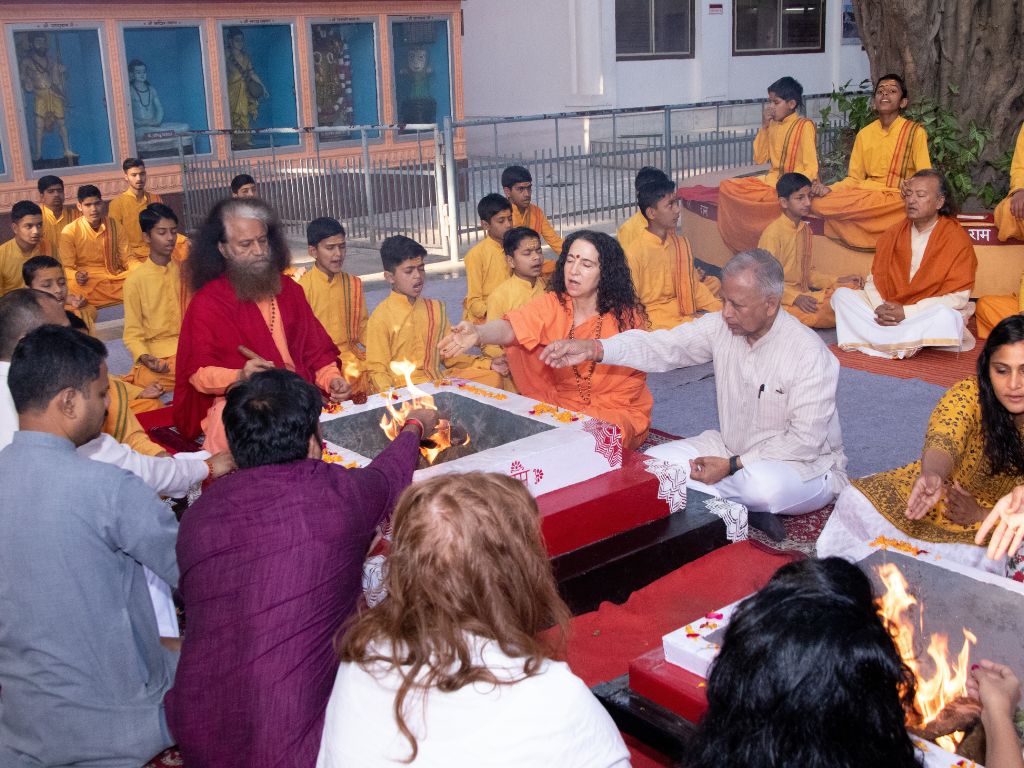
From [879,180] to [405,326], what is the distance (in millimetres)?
5232

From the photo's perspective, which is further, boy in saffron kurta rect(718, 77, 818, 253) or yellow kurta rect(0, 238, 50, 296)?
boy in saffron kurta rect(718, 77, 818, 253)

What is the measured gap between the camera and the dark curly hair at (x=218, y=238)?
5.02 meters

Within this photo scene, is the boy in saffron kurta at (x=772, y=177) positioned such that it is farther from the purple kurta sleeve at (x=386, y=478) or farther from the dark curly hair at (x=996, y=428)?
the purple kurta sleeve at (x=386, y=478)

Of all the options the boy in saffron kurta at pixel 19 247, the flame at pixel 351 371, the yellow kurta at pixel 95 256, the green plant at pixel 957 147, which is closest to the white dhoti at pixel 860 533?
A: the flame at pixel 351 371

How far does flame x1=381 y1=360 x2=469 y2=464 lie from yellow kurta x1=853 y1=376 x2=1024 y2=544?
1604mm

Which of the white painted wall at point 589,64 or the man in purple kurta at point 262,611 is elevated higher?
the white painted wall at point 589,64

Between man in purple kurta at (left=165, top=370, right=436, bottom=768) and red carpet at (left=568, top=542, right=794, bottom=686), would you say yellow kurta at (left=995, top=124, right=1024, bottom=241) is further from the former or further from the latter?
man in purple kurta at (left=165, top=370, right=436, bottom=768)

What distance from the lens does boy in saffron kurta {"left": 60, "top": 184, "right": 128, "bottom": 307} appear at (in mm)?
9117

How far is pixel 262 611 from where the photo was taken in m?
2.52

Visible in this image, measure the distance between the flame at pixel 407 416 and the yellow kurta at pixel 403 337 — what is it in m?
1.19

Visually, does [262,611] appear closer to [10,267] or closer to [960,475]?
[960,475]

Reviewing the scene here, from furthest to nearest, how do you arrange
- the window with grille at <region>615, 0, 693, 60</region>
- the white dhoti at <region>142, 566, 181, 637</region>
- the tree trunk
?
the window with grille at <region>615, 0, 693, 60</region>
the tree trunk
the white dhoti at <region>142, 566, 181, 637</region>

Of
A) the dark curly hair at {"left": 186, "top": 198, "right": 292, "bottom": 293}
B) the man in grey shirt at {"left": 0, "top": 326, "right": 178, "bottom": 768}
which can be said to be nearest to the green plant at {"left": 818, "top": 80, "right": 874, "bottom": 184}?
the dark curly hair at {"left": 186, "top": 198, "right": 292, "bottom": 293}

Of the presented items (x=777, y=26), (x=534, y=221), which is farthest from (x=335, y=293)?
(x=777, y=26)
